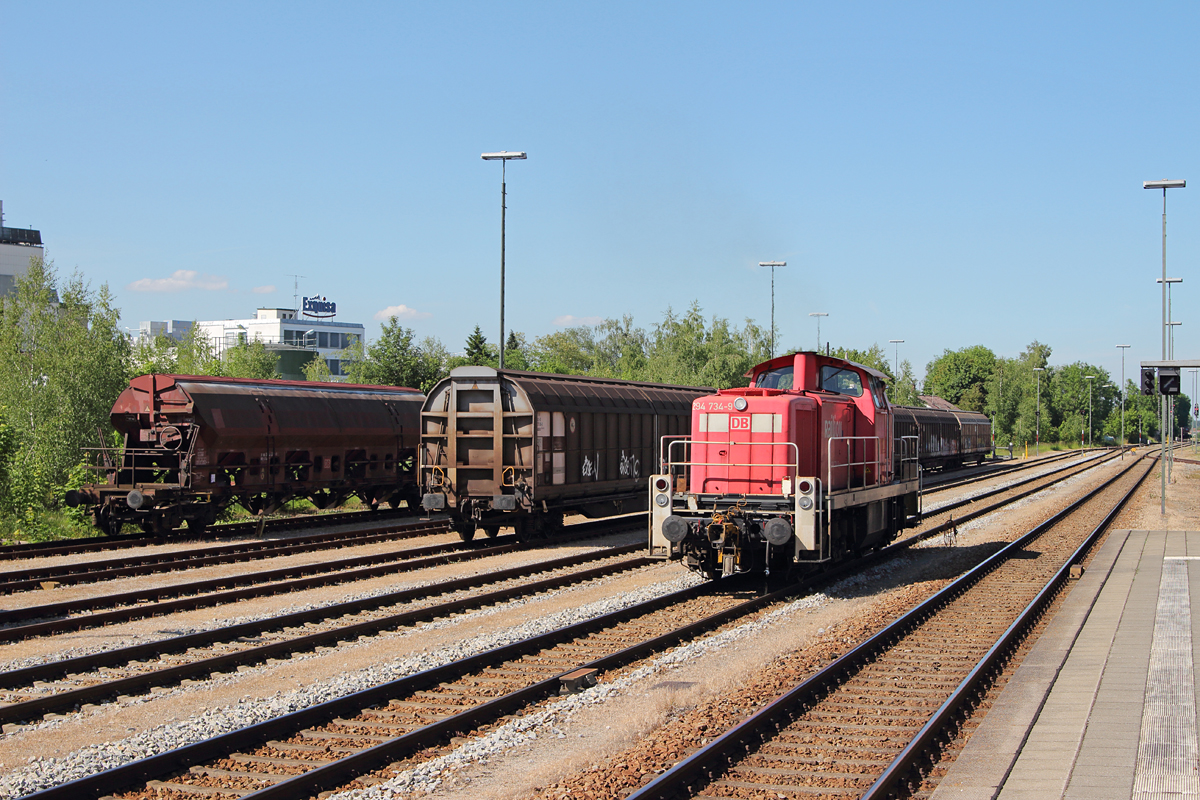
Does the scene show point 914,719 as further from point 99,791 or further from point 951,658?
point 99,791

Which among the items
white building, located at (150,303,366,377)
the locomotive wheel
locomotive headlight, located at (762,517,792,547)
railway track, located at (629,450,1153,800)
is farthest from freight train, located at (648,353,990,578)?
white building, located at (150,303,366,377)

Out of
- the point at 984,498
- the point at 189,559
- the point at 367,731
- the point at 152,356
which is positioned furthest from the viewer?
the point at 152,356

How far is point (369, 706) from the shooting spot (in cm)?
841

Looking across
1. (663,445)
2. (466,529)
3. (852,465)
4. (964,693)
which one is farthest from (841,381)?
(466,529)

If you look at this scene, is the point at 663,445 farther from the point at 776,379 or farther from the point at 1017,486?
the point at 1017,486

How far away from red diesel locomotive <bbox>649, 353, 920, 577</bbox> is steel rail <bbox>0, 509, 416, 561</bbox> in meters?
11.6

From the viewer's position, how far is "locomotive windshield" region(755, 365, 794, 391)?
15.3 m

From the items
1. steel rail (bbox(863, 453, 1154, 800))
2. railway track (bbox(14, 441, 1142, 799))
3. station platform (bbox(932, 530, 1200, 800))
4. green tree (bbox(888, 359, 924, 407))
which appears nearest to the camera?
station platform (bbox(932, 530, 1200, 800))

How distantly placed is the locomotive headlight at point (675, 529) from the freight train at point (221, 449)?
1145 cm

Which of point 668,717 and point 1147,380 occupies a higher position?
point 1147,380

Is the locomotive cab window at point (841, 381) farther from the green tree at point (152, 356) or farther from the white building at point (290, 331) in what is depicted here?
the white building at point (290, 331)

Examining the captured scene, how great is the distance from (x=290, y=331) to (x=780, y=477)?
11574cm

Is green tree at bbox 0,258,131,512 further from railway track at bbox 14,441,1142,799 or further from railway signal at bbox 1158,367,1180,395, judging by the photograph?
railway signal at bbox 1158,367,1180,395

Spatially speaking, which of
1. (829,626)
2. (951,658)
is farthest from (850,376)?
(951,658)
